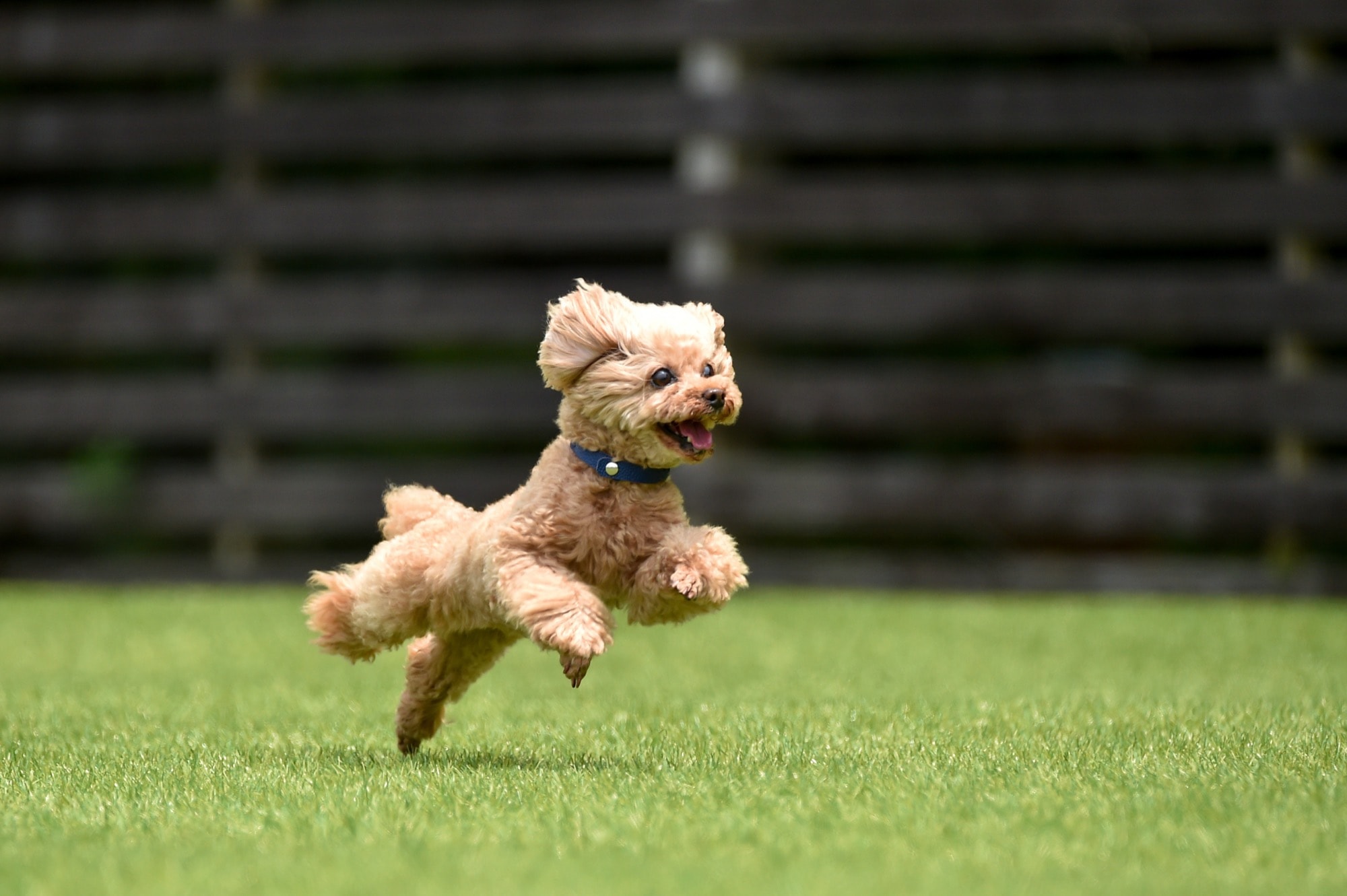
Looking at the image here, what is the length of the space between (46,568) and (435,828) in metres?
6.11

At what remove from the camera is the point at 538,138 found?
23.6ft

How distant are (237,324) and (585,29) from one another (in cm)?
186

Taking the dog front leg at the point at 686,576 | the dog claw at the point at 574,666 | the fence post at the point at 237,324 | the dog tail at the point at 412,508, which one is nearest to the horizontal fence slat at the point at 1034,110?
the fence post at the point at 237,324

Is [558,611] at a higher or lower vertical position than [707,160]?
lower

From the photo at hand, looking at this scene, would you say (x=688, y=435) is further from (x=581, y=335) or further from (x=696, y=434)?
(x=581, y=335)

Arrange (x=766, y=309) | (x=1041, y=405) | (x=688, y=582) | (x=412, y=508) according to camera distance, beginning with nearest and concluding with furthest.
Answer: (x=688, y=582), (x=412, y=508), (x=1041, y=405), (x=766, y=309)

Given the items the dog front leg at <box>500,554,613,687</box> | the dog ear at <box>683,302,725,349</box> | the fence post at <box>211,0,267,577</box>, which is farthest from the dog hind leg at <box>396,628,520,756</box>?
the fence post at <box>211,0,267,577</box>

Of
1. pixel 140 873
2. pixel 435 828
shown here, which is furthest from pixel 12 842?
pixel 435 828

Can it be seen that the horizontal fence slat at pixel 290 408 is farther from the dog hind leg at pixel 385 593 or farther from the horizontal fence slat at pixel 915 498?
the dog hind leg at pixel 385 593

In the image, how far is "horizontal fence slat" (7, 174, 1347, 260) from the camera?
6.68 m

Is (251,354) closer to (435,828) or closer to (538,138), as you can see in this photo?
(538,138)

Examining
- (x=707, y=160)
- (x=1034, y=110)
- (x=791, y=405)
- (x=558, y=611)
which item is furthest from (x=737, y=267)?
(x=558, y=611)

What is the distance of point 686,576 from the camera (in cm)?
269

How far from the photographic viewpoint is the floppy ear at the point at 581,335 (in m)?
2.86
